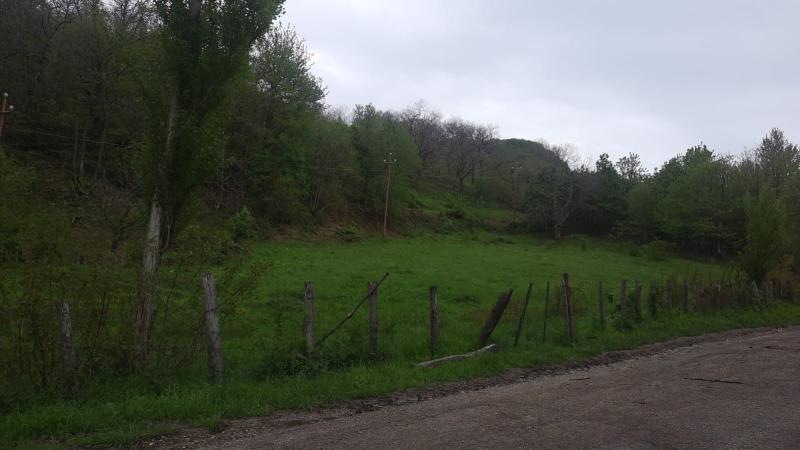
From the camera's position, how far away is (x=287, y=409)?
8258 millimetres

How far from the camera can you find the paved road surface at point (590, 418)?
21.9 ft

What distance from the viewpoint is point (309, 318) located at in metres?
10.1

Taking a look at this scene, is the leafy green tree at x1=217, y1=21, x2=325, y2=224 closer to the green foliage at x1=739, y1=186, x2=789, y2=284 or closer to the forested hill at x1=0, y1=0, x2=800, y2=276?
the forested hill at x1=0, y1=0, x2=800, y2=276

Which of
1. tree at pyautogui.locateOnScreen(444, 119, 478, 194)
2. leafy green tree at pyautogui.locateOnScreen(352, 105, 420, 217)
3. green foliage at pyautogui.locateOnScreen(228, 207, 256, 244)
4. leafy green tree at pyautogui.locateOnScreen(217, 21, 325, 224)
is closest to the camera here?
green foliage at pyautogui.locateOnScreen(228, 207, 256, 244)

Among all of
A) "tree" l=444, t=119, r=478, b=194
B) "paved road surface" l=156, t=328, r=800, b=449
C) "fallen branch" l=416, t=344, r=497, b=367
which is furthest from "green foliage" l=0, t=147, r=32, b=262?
"tree" l=444, t=119, r=478, b=194

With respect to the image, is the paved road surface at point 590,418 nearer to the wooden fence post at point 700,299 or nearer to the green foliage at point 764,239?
the wooden fence post at point 700,299

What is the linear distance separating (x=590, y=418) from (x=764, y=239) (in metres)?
24.5

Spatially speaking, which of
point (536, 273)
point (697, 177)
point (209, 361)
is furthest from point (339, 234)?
point (697, 177)

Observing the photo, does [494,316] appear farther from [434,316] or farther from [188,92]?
[188,92]

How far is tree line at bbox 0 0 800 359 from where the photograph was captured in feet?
33.8

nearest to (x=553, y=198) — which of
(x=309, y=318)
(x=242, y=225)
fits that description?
(x=242, y=225)

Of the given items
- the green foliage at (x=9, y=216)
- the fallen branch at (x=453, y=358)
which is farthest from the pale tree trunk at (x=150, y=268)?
the fallen branch at (x=453, y=358)

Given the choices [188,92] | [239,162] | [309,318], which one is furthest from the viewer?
[239,162]

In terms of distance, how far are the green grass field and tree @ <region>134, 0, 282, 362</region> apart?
193 cm
